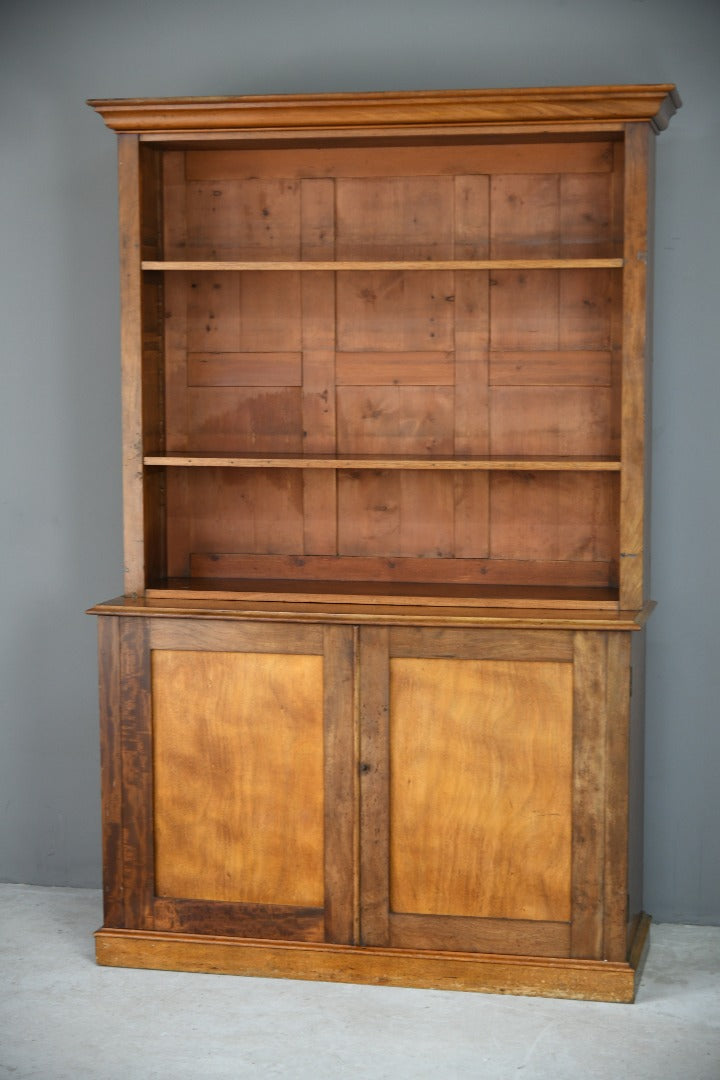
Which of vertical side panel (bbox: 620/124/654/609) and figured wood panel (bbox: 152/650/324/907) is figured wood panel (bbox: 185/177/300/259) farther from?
figured wood panel (bbox: 152/650/324/907)

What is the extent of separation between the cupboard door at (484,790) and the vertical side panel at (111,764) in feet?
2.43

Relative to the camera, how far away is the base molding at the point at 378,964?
3.82 m

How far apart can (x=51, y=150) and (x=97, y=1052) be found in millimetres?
2826

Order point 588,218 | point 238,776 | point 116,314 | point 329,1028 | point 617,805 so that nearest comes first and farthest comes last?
point 329,1028, point 617,805, point 238,776, point 588,218, point 116,314

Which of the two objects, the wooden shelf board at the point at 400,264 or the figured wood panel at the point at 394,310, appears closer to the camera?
the wooden shelf board at the point at 400,264

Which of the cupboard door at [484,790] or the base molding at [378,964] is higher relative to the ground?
the cupboard door at [484,790]

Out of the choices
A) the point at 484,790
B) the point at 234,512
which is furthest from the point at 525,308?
the point at 484,790

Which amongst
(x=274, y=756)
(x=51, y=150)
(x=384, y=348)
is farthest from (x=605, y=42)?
(x=274, y=756)

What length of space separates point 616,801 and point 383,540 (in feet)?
3.64

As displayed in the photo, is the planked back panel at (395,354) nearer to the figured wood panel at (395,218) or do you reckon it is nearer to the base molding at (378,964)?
the figured wood panel at (395,218)

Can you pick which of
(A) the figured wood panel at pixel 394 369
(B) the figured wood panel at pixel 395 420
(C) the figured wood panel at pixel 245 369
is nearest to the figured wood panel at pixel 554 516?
(B) the figured wood panel at pixel 395 420

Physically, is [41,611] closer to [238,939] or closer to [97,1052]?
[238,939]

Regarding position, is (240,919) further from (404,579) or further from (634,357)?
(634,357)

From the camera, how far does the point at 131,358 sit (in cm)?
410
